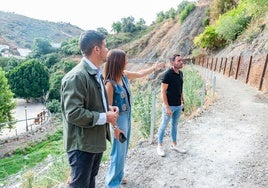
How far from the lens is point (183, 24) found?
1634 inches

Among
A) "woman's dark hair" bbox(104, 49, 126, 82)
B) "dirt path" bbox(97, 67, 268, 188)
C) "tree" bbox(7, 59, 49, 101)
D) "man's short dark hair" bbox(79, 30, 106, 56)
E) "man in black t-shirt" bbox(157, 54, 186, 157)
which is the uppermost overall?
"man's short dark hair" bbox(79, 30, 106, 56)

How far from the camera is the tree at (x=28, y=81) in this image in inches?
1551

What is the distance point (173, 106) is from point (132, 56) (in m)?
41.7

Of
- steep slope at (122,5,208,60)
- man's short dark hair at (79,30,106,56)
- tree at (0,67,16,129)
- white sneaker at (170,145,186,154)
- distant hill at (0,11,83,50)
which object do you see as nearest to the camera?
man's short dark hair at (79,30,106,56)

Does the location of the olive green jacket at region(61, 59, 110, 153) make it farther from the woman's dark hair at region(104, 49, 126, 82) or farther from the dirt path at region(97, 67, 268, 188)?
the dirt path at region(97, 67, 268, 188)

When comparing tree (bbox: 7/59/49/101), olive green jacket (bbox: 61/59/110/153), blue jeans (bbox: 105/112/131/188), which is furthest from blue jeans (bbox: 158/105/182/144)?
tree (bbox: 7/59/49/101)

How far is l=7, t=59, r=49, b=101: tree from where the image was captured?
129ft

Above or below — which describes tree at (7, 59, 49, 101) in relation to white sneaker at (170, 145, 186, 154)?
below

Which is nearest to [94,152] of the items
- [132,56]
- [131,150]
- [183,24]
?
[131,150]

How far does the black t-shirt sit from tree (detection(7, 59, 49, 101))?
1460 inches

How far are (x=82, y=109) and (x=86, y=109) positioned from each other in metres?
0.08

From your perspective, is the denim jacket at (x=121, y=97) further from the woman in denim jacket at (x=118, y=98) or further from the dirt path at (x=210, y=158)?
the dirt path at (x=210, y=158)

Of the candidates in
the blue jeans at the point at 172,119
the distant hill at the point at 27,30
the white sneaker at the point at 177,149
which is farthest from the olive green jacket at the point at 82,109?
the distant hill at the point at 27,30

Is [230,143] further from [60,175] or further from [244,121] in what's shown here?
[60,175]
